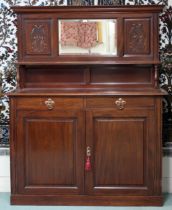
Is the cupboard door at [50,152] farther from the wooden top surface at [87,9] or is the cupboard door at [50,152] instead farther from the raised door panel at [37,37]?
the wooden top surface at [87,9]

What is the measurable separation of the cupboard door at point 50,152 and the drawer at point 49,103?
1.6 inches

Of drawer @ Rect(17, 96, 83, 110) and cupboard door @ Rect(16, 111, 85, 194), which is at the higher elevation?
drawer @ Rect(17, 96, 83, 110)

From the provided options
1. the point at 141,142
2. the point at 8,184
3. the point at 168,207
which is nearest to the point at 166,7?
the point at 141,142

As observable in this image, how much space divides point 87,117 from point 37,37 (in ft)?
2.52

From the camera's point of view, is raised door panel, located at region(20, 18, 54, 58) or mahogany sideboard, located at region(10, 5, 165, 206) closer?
mahogany sideboard, located at region(10, 5, 165, 206)

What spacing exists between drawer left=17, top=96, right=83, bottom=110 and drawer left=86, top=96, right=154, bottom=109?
9 centimetres

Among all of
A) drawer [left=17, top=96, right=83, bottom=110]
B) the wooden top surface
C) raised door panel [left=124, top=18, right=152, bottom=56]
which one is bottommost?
drawer [left=17, top=96, right=83, bottom=110]

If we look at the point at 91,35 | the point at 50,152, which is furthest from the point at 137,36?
the point at 50,152

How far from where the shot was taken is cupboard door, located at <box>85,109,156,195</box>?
3.09m

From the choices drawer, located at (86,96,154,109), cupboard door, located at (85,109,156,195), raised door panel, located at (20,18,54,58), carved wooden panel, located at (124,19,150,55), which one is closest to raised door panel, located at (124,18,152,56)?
carved wooden panel, located at (124,19,150,55)

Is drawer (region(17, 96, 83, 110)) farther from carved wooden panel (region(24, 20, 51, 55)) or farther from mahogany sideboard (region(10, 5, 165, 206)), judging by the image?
carved wooden panel (region(24, 20, 51, 55))

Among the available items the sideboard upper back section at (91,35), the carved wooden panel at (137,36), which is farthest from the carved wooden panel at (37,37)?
the carved wooden panel at (137,36)

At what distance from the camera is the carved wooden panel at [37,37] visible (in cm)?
322

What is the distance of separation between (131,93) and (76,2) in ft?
3.12
